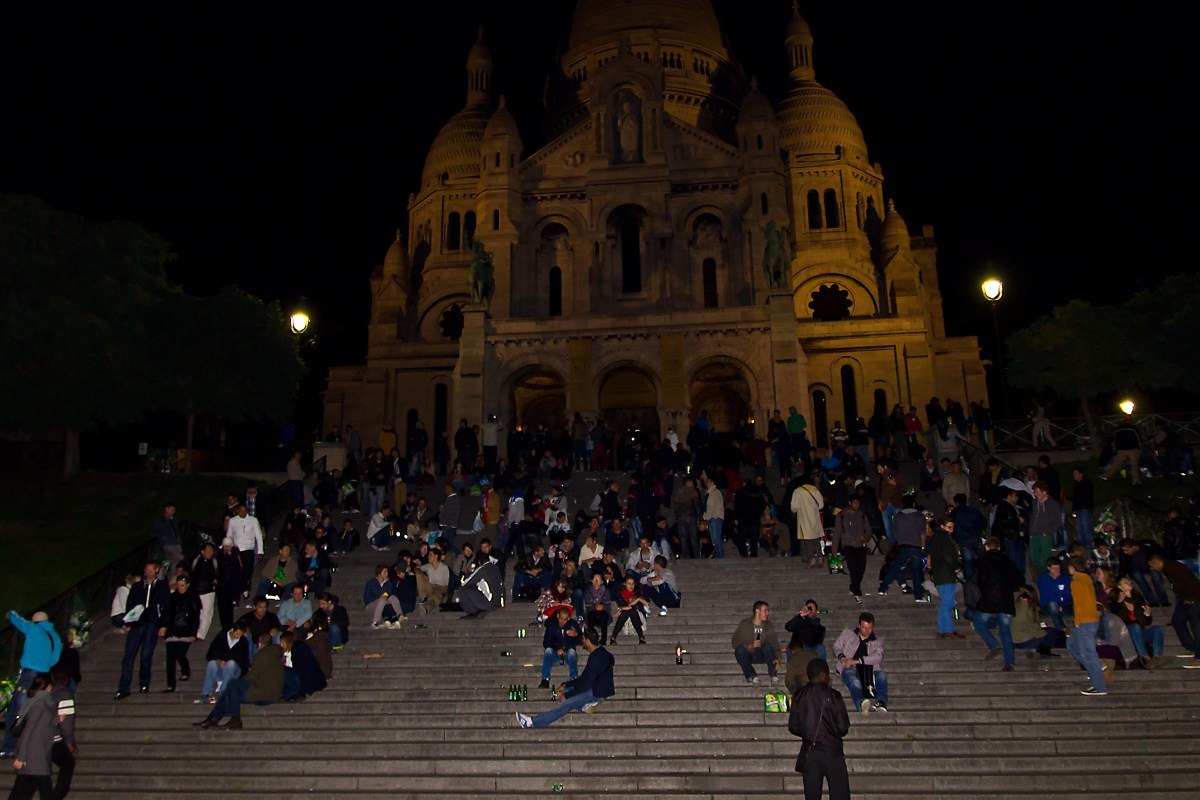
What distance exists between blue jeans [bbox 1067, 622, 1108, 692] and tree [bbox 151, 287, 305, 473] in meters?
24.3

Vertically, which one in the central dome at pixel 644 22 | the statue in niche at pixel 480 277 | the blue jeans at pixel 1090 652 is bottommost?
the blue jeans at pixel 1090 652

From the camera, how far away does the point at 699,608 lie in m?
17.5

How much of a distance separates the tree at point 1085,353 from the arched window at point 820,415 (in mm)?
12404

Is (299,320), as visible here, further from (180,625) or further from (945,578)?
(945,578)

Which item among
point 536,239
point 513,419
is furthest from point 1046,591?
point 536,239

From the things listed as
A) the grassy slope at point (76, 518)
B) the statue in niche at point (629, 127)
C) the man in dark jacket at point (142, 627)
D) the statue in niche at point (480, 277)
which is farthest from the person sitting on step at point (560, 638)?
the statue in niche at point (629, 127)

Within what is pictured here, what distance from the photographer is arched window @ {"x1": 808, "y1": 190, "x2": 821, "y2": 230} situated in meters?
51.2

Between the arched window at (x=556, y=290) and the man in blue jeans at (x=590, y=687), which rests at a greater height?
the arched window at (x=556, y=290)

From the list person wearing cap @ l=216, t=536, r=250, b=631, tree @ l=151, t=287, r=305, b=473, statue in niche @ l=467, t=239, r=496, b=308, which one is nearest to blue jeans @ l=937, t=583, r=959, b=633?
person wearing cap @ l=216, t=536, r=250, b=631

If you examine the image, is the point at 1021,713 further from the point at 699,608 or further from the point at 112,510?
the point at 112,510

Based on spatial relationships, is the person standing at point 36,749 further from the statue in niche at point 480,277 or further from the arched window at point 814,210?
the arched window at point 814,210

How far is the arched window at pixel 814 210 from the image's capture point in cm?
5122

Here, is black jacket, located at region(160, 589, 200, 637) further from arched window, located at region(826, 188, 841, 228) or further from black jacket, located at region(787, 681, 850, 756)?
arched window, located at region(826, 188, 841, 228)

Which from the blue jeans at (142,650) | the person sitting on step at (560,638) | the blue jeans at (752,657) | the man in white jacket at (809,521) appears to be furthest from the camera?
the man in white jacket at (809,521)
